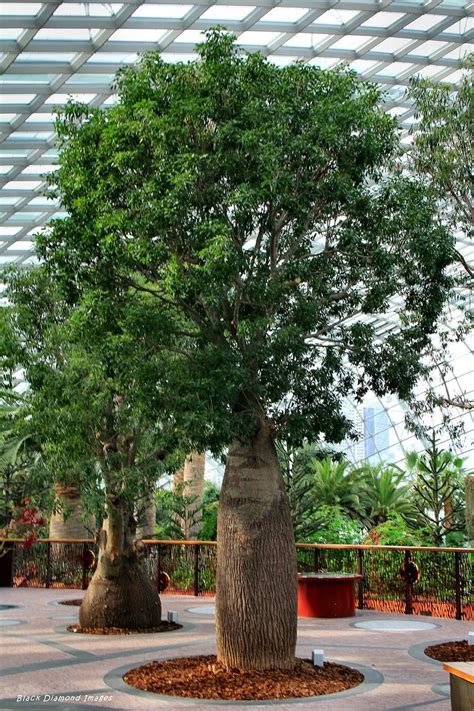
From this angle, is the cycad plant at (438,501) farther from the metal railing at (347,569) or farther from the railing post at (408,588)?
the railing post at (408,588)

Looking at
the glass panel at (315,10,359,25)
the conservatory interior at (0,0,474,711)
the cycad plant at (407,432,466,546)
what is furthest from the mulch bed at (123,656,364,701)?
the glass panel at (315,10,359,25)

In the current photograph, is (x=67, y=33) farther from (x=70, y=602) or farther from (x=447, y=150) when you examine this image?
(x=70, y=602)

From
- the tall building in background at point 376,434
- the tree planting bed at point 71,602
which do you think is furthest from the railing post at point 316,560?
the tall building in background at point 376,434

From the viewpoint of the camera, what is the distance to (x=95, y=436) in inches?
528

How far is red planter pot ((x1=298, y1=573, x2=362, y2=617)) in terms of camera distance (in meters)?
14.9

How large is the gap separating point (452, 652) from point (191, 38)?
13479 millimetres

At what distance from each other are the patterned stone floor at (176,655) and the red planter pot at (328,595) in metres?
0.36

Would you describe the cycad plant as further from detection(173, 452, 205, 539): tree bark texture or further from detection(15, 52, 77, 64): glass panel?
detection(15, 52, 77, 64): glass panel

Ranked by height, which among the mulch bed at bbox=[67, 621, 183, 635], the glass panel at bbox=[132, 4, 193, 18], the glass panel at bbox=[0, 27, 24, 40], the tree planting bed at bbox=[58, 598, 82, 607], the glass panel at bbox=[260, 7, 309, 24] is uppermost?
the glass panel at bbox=[260, 7, 309, 24]

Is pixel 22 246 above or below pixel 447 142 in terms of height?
above

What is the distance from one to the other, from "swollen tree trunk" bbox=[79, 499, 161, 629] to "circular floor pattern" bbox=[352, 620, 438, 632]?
3409 mm

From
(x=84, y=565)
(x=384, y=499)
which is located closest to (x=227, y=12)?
(x=84, y=565)

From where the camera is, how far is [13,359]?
45.3 ft

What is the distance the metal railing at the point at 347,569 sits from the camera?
15734 mm
